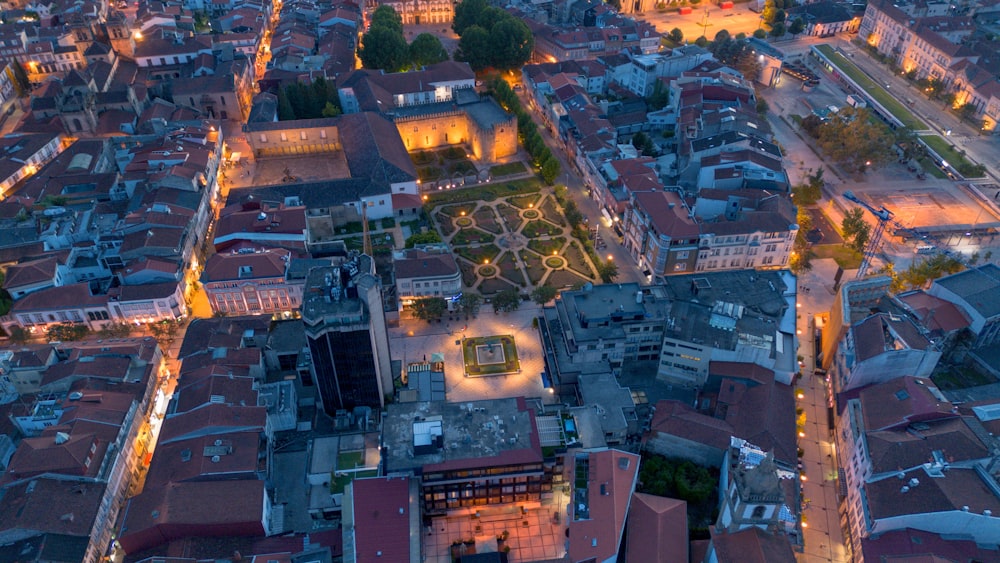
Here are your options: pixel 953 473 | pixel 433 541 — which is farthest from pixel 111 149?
pixel 953 473

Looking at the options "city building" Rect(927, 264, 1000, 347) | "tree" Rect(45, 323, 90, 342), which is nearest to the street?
"city building" Rect(927, 264, 1000, 347)

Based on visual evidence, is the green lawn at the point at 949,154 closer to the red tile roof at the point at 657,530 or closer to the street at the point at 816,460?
the street at the point at 816,460

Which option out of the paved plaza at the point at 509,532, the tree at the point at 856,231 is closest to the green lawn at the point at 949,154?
the tree at the point at 856,231

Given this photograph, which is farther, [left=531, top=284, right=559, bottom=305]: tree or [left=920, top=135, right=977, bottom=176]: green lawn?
[left=920, top=135, right=977, bottom=176]: green lawn

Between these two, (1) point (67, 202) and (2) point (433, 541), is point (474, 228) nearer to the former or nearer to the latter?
(2) point (433, 541)

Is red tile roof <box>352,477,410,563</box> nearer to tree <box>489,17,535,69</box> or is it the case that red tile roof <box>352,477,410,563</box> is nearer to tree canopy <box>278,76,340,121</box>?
tree canopy <box>278,76,340,121</box>
